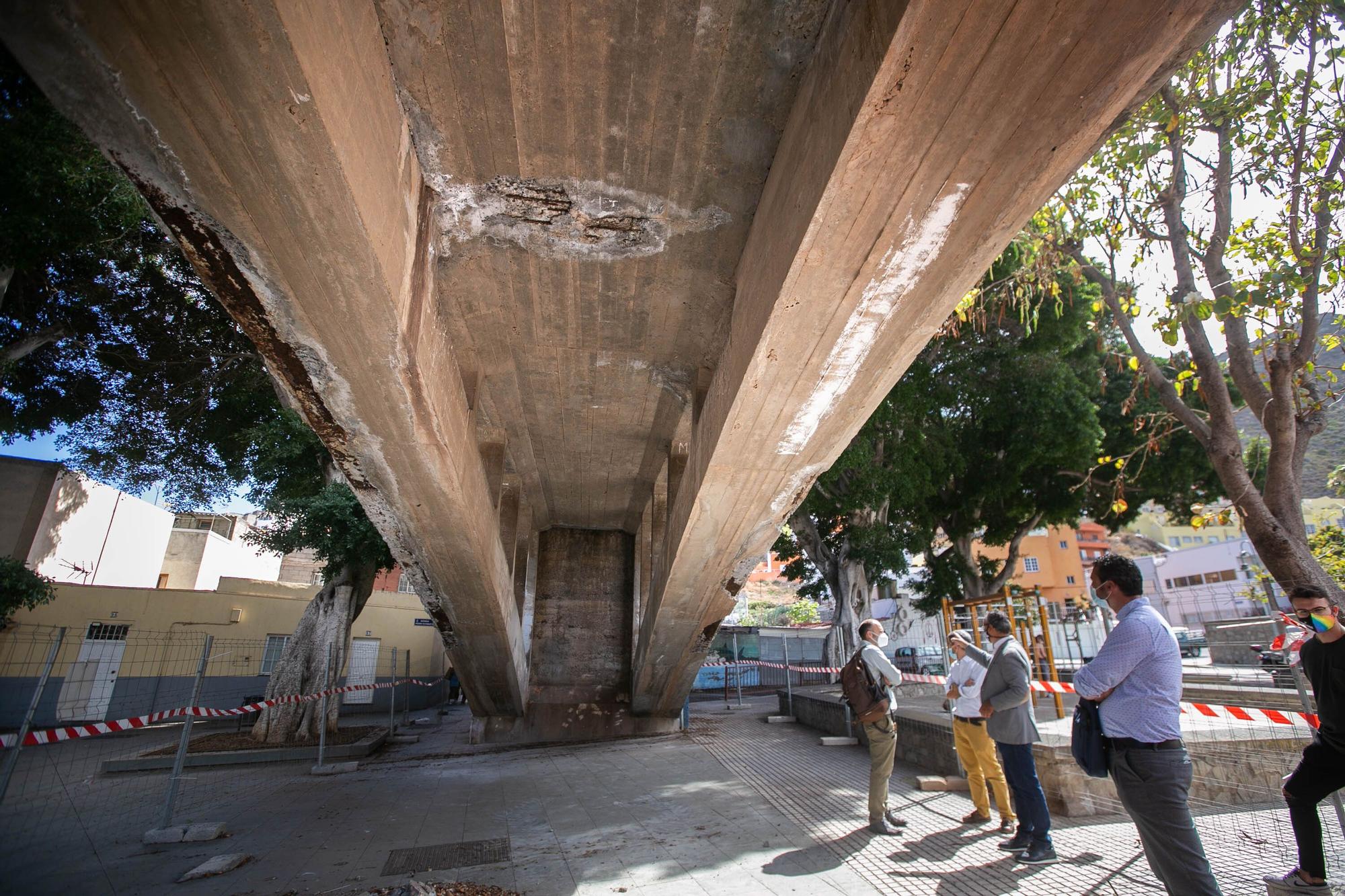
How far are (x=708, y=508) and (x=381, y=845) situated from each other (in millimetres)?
3477

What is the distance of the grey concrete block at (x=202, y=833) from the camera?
509cm

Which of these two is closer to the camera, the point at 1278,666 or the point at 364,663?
the point at 1278,666

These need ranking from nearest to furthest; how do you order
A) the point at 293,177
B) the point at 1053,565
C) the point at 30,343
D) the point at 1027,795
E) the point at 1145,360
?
the point at 293,177
the point at 1027,795
the point at 1145,360
the point at 30,343
the point at 1053,565

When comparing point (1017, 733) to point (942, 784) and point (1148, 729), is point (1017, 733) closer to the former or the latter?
point (1148, 729)

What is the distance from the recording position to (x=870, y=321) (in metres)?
3.52

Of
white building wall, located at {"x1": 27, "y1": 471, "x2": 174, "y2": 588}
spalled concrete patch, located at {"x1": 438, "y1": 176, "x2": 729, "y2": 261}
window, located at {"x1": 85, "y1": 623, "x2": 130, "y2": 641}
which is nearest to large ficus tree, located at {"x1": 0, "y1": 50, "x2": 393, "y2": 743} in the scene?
white building wall, located at {"x1": 27, "y1": 471, "x2": 174, "y2": 588}

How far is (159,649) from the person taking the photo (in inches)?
591

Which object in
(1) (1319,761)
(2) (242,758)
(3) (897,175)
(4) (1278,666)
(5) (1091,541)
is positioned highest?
(5) (1091,541)

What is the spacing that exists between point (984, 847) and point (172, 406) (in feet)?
43.4

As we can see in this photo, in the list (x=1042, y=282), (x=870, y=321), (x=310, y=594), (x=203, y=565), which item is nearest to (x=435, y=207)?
(x=870, y=321)

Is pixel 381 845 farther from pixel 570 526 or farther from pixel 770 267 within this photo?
pixel 570 526

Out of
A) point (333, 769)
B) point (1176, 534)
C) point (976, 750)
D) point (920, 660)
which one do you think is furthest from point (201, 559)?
point (1176, 534)

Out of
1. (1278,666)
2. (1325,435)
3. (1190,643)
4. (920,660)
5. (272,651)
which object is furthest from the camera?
(1190,643)

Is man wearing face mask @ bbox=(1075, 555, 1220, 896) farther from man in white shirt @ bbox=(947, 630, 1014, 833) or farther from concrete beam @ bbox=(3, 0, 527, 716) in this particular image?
concrete beam @ bbox=(3, 0, 527, 716)
